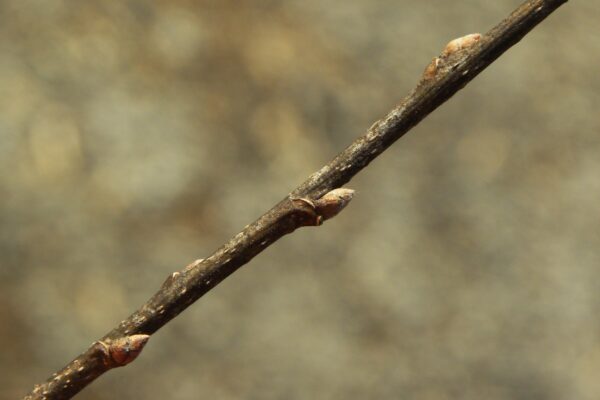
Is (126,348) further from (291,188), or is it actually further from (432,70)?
(291,188)

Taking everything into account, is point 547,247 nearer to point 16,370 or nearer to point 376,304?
point 376,304

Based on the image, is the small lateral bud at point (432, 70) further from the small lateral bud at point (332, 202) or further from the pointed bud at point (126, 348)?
the pointed bud at point (126, 348)

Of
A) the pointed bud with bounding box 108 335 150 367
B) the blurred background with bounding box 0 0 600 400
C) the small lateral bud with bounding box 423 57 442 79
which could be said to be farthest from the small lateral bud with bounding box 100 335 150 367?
the blurred background with bounding box 0 0 600 400

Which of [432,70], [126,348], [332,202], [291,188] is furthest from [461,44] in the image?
[291,188]

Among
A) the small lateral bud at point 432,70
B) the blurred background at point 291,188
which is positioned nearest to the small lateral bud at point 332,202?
the small lateral bud at point 432,70

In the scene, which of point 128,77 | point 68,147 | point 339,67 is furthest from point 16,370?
point 339,67

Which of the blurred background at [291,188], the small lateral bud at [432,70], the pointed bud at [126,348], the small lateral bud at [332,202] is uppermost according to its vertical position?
the blurred background at [291,188]

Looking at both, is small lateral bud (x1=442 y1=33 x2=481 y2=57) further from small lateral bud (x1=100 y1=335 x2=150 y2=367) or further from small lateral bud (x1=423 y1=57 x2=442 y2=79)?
small lateral bud (x1=100 y1=335 x2=150 y2=367)
